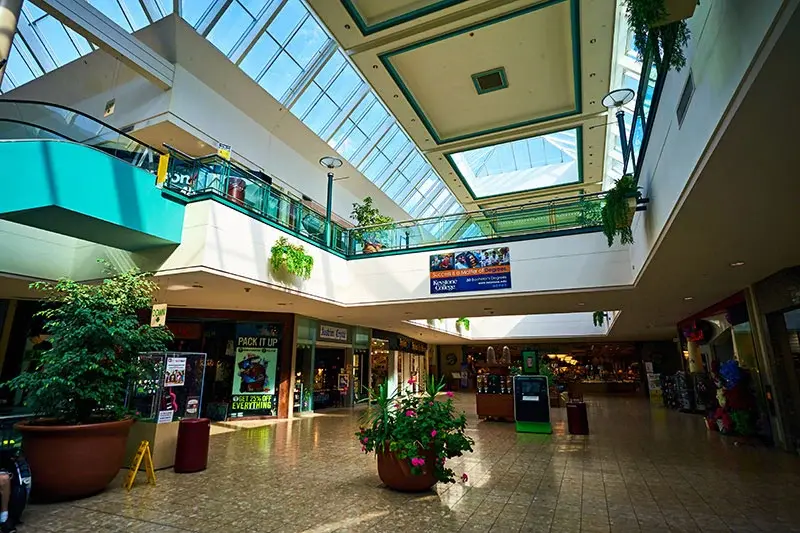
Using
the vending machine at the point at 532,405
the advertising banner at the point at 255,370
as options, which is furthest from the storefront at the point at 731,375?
the advertising banner at the point at 255,370

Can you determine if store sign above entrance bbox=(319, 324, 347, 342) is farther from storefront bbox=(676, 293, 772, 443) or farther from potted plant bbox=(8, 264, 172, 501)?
storefront bbox=(676, 293, 772, 443)

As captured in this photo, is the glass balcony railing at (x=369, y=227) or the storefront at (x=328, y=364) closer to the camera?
the glass balcony railing at (x=369, y=227)

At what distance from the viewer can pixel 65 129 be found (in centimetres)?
650

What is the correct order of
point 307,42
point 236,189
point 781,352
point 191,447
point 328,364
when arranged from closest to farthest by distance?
point 191,447
point 781,352
point 236,189
point 307,42
point 328,364

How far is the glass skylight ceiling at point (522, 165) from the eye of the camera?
47.7 feet

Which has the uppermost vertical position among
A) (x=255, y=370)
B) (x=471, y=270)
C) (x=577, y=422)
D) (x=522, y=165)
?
(x=522, y=165)

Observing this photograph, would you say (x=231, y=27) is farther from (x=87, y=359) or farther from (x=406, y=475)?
(x=406, y=475)

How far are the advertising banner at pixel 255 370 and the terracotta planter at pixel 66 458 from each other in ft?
23.1

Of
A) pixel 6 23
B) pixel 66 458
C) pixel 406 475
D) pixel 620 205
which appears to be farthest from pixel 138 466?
pixel 620 205

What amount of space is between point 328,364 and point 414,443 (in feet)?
34.4

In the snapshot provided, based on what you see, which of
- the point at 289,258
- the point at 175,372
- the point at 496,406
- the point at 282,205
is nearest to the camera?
the point at 175,372

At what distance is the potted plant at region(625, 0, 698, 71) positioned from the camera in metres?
2.74

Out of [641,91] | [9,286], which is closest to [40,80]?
[9,286]

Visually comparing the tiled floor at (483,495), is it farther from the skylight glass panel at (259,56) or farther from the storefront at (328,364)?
the skylight glass panel at (259,56)
